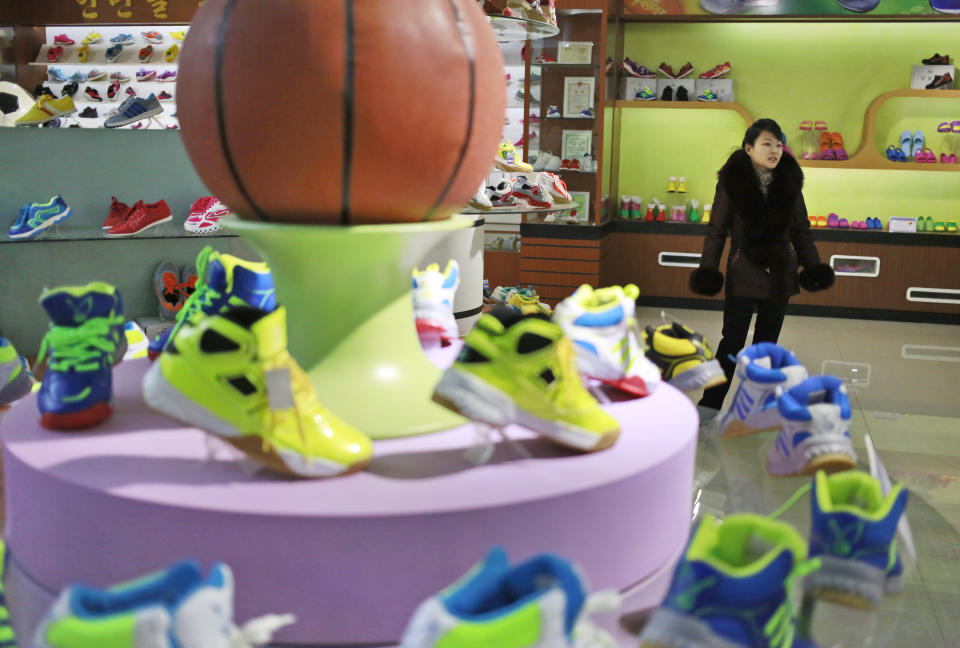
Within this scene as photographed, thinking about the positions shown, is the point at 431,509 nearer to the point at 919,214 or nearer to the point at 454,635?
the point at 454,635

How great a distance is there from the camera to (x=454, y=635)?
937 mm

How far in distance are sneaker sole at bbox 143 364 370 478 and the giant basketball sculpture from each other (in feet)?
0.82

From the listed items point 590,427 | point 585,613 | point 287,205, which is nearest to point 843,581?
point 590,427

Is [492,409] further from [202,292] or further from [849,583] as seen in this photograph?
[202,292]

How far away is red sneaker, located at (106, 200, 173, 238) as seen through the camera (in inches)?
148

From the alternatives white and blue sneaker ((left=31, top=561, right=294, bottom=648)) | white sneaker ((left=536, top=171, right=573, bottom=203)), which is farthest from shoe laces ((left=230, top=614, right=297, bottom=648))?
white sneaker ((left=536, top=171, right=573, bottom=203))

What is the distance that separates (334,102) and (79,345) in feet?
2.06

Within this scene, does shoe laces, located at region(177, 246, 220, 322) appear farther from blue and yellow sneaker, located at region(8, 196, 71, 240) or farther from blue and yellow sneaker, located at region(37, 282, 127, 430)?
blue and yellow sneaker, located at region(8, 196, 71, 240)

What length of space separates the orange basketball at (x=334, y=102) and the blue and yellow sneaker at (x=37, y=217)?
2.34 metres

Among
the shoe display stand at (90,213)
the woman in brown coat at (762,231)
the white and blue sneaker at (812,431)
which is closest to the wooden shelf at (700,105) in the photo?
the woman in brown coat at (762,231)

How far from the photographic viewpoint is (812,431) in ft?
5.74

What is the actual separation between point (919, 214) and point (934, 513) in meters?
5.22

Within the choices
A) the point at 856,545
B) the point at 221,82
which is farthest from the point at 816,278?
the point at 221,82

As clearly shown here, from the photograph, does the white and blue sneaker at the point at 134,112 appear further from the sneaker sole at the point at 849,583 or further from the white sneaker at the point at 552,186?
the sneaker sole at the point at 849,583
